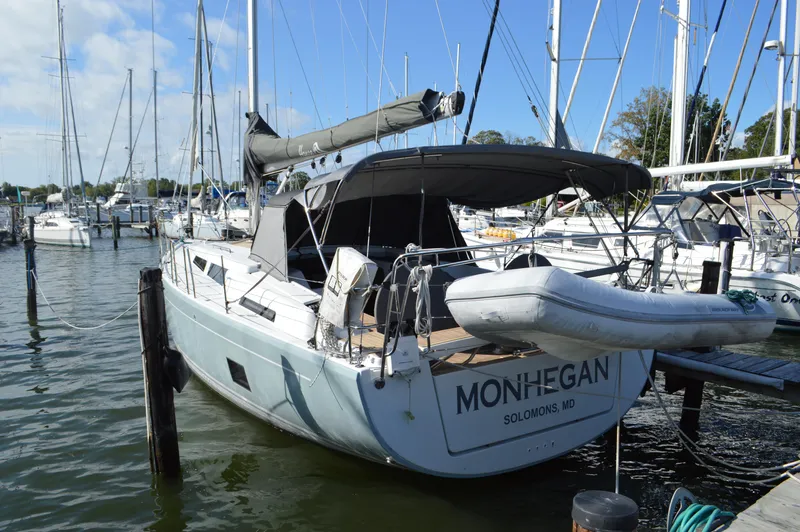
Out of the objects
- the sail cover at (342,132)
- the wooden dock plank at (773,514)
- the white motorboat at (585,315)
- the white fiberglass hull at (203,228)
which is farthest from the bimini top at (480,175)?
the white fiberglass hull at (203,228)

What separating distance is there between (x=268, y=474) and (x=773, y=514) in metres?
3.92

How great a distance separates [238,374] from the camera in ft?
19.4

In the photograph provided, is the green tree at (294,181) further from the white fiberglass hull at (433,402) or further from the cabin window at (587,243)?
the cabin window at (587,243)

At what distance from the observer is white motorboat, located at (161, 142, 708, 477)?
13.7 ft

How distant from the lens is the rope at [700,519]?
356 cm

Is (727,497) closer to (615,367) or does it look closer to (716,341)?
(615,367)

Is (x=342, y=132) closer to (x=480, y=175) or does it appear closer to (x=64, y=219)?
(x=480, y=175)

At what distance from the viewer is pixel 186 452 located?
596 centimetres

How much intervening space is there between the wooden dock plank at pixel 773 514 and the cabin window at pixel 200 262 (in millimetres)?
6474

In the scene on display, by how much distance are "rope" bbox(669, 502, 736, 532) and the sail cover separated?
12.7ft

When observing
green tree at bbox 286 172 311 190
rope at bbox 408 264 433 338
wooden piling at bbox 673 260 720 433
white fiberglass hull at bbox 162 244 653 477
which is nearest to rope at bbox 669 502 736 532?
white fiberglass hull at bbox 162 244 653 477

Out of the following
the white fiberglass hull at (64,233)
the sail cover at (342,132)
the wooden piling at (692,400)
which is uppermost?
the sail cover at (342,132)

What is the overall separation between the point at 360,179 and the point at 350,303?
2.14m

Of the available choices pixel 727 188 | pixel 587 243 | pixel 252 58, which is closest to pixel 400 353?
pixel 252 58
